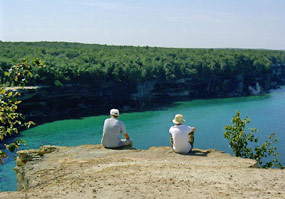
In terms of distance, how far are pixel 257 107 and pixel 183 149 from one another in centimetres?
4180

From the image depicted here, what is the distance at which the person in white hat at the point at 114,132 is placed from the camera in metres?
10.9

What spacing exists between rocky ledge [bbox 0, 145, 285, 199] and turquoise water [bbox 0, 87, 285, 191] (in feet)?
34.7

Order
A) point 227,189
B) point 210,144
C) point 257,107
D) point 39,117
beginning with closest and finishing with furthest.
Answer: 1. point 227,189
2. point 210,144
3. point 39,117
4. point 257,107

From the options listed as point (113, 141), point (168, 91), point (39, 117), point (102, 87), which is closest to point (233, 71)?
point (168, 91)

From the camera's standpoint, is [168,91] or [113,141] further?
[168,91]

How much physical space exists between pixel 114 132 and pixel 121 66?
43.6 metres

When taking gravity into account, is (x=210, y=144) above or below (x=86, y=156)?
below

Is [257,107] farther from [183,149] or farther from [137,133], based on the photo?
[183,149]

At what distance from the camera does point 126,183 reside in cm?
771

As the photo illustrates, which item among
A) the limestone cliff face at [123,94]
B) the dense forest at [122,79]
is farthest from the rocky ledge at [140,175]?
the limestone cliff face at [123,94]

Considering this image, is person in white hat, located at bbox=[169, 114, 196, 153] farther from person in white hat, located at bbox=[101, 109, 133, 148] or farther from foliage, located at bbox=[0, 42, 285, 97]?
foliage, located at bbox=[0, 42, 285, 97]

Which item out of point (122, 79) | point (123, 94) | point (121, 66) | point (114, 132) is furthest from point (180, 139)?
point (121, 66)

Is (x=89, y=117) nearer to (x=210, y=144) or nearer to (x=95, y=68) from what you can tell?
(x=95, y=68)

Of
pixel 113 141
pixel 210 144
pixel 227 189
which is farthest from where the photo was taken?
pixel 210 144
